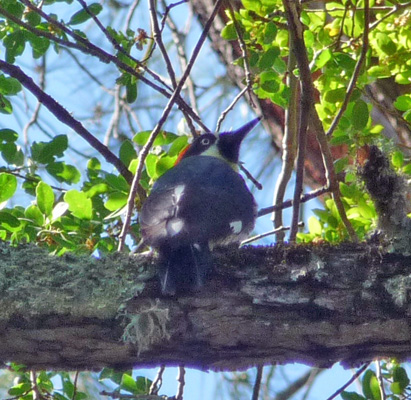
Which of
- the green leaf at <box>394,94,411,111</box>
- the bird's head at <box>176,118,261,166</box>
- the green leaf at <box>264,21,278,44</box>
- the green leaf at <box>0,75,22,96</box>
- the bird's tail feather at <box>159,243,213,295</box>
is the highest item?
the bird's head at <box>176,118,261,166</box>

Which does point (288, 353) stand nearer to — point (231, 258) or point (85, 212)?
point (231, 258)

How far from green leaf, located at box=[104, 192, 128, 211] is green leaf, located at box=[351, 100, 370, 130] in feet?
3.66

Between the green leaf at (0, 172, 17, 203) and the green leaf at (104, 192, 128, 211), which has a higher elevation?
the green leaf at (104, 192, 128, 211)

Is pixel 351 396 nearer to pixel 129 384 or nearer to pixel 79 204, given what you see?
pixel 129 384

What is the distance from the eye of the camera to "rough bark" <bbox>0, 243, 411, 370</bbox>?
7.34 ft

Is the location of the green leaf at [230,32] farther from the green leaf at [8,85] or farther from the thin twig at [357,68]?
the green leaf at [8,85]

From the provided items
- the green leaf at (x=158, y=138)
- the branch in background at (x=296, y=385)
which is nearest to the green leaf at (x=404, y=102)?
the green leaf at (x=158, y=138)

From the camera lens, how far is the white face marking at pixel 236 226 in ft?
9.96

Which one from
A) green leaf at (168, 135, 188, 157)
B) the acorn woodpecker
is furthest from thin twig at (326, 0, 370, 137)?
green leaf at (168, 135, 188, 157)

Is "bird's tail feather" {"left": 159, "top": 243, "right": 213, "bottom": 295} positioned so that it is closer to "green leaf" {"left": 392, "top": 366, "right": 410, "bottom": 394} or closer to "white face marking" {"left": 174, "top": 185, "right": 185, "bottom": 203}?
"white face marking" {"left": 174, "top": 185, "right": 185, "bottom": 203}

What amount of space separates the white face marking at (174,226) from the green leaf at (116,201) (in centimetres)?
60

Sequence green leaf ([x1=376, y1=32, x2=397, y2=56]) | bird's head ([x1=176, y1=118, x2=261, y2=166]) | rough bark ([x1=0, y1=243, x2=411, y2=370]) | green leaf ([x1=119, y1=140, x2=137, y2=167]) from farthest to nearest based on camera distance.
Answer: bird's head ([x1=176, y1=118, x2=261, y2=166]) < green leaf ([x1=376, y1=32, x2=397, y2=56]) < green leaf ([x1=119, y1=140, x2=137, y2=167]) < rough bark ([x1=0, y1=243, x2=411, y2=370])

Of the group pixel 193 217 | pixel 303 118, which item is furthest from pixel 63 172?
pixel 303 118

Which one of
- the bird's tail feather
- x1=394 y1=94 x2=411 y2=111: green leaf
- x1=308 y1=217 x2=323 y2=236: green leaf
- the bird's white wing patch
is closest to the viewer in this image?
the bird's tail feather
